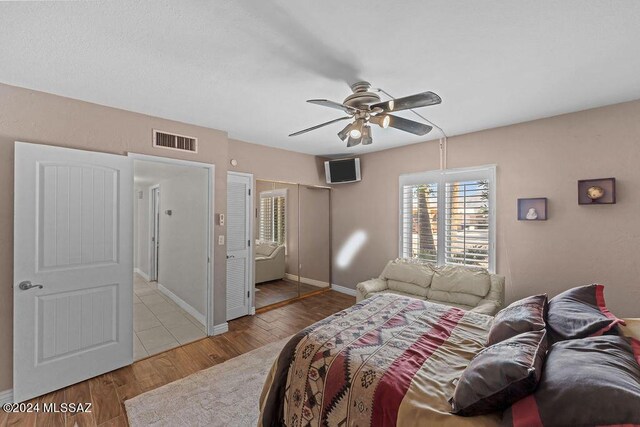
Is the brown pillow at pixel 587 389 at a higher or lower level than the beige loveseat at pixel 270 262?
higher

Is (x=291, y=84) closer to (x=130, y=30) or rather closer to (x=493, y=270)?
(x=130, y=30)

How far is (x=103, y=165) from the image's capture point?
2641 millimetres

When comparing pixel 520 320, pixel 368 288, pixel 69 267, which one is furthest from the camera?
pixel 368 288

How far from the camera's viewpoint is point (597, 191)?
2.80 meters

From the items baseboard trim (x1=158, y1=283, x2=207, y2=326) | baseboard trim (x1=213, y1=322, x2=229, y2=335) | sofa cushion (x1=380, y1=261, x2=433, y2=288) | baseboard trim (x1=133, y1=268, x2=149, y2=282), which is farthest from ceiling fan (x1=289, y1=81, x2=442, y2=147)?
baseboard trim (x1=133, y1=268, x2=149, y2=282)

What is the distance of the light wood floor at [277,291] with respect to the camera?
4.71 m

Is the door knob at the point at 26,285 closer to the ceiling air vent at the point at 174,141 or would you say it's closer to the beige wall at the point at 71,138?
the beige wall at the point at 71,138

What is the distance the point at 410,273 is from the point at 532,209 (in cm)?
163

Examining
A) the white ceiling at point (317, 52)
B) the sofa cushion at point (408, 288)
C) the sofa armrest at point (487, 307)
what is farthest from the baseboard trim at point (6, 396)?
the sofa armrest at point (487, 307)

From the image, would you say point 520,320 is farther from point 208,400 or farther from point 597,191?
point 208,400

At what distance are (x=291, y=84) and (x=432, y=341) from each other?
2273 mm

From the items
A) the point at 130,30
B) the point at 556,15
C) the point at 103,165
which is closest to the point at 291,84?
the point at 130,30

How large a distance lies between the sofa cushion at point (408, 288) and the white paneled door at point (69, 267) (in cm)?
316

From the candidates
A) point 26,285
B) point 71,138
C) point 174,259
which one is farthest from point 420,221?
point 26,285
